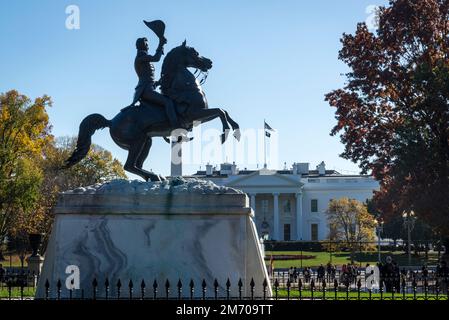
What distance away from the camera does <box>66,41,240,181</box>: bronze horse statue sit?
1493cm

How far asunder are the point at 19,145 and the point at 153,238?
28459mm

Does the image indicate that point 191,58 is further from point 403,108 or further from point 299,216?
point 299,216

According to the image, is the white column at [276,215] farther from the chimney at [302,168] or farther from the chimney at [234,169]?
the chimney at [302,168]

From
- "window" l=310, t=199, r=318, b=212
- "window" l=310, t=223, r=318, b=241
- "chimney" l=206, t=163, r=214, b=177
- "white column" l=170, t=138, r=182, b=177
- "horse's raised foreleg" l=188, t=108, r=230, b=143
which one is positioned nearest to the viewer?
"horse's raised foreleg" l=188, t=108, r=230, b=143

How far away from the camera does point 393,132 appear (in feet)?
97.3

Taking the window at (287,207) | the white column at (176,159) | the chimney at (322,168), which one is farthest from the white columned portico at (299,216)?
the white column at (176,159)

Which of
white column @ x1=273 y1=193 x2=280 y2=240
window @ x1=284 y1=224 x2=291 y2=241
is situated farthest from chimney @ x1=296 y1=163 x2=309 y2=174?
white column @ x1=273 y1=193 x2=280 y2=240

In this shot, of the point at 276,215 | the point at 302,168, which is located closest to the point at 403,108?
the point at 276,215

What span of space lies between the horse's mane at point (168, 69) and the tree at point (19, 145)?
25535 millimetres

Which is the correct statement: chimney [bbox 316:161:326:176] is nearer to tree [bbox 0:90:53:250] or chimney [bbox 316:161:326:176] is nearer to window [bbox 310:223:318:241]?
window [bbox 310:223:318:241]

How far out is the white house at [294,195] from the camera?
350ft

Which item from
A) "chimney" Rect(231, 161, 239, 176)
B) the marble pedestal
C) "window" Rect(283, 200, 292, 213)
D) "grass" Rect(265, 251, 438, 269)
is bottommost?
"grass" Rect(265, 251, 438, 269)

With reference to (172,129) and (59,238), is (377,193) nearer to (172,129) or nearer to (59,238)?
(172,129)
